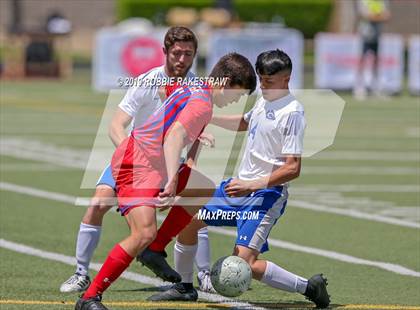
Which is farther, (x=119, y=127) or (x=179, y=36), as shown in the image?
(x=119, y=127)

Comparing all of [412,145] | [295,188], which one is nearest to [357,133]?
[412,145]

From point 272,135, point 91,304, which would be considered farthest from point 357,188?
point 91,304

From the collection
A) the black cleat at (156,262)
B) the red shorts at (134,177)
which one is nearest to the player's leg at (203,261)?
the black cleat at (156,262)

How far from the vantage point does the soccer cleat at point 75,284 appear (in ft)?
31.1

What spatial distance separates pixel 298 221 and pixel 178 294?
174 inches

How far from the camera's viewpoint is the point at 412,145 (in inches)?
829

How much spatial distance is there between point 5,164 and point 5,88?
13.5 m

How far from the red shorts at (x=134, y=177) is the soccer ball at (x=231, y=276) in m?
Result: 0.64

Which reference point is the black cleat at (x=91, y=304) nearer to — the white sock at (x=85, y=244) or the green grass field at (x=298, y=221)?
the green grass field at (x=298, y=221)

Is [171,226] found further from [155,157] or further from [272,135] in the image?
[272,135]

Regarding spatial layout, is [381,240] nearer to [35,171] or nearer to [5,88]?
[35,171]

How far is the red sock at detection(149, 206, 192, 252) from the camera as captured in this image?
30.1ft

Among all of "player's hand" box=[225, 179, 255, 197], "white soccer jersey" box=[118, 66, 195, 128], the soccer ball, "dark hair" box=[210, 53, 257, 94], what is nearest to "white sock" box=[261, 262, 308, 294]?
the soccer ball

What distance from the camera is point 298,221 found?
13516 millimetres
